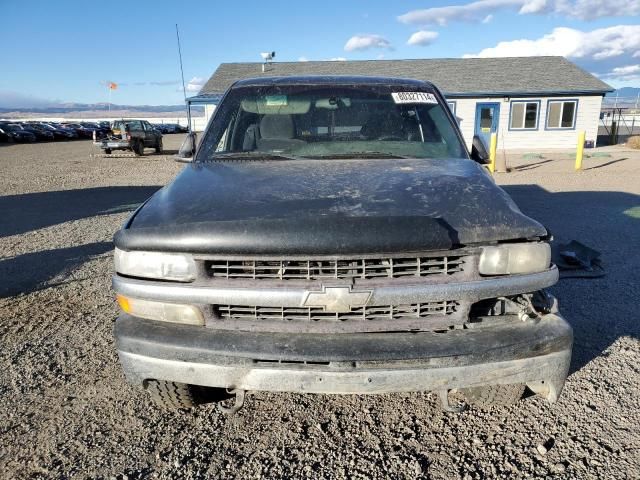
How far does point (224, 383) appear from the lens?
2.17 m

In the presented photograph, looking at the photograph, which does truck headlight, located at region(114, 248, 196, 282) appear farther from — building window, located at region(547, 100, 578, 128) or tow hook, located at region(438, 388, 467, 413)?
building window, located at region(547, 100, 578, 128)

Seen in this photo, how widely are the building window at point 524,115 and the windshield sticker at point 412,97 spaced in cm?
2182

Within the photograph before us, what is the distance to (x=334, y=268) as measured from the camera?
212 cm

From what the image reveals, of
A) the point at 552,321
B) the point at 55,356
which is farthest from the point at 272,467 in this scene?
the point at 55,356

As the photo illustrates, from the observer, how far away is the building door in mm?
23453

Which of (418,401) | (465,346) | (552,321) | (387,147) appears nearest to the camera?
(465,346)

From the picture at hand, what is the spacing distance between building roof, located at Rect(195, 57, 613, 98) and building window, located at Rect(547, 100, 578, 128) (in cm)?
62

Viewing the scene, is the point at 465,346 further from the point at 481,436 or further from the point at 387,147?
the point at 387,147

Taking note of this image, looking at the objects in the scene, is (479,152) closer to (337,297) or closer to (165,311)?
(337,297)

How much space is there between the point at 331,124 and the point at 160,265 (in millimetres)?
1828

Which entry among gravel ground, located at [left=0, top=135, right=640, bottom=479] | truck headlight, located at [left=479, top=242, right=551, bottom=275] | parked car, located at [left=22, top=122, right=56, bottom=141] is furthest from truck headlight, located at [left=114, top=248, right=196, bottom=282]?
parked car, located at [left=22, top=122, right=56, bottom=141]

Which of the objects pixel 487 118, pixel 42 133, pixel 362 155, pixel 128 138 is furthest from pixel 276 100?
pixel 42 133

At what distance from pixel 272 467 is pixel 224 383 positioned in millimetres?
562

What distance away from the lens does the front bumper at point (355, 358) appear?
2074 mm
